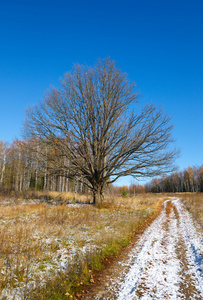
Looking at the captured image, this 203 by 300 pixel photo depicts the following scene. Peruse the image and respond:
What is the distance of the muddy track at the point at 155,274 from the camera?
12.9ft

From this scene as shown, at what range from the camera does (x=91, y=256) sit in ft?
18.0

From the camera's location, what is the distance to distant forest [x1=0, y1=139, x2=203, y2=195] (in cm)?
1366

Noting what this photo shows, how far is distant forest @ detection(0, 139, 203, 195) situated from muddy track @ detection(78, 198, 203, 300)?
8.00m

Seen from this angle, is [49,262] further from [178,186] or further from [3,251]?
[178,186]

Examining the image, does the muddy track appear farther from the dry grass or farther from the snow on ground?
the dry grass

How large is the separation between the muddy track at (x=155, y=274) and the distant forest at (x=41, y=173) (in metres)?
8.00

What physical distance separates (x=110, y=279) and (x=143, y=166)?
10275 mm

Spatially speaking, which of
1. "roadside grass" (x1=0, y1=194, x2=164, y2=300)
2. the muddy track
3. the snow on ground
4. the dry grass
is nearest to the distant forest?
the dry grass

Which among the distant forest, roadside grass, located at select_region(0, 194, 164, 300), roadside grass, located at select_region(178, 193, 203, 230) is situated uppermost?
the distant forest

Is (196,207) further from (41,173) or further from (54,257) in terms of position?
(54,257)

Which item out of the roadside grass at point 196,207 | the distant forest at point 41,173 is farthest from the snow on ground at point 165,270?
the distant forest at point 41,173

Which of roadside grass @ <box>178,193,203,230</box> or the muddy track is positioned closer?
the muddy track

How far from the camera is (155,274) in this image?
A: 479 cm

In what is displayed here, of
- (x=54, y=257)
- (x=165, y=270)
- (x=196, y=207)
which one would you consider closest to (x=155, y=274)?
(x=165, y=270)
